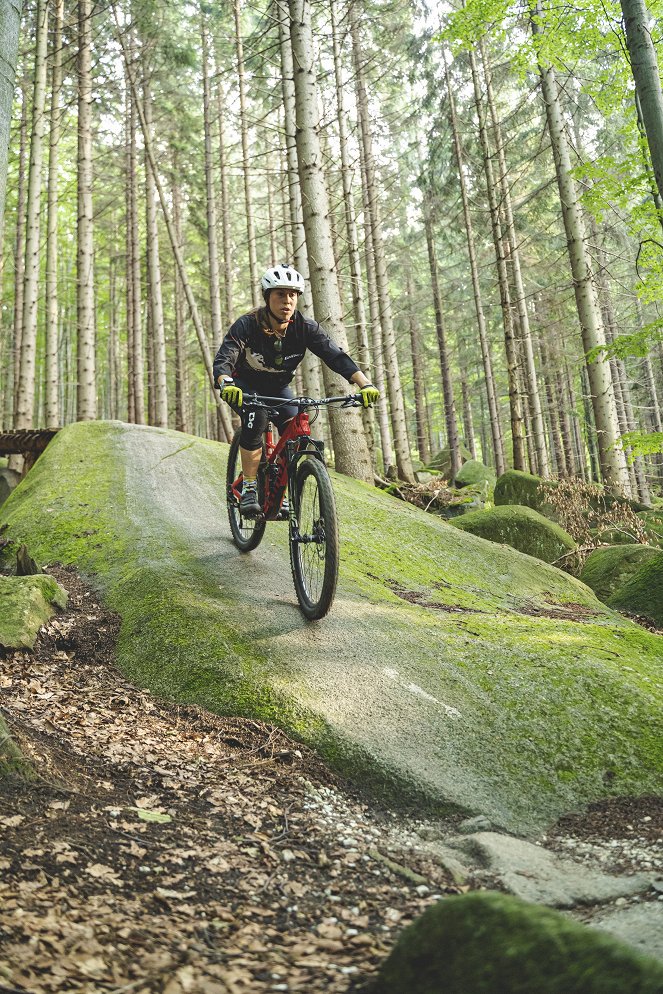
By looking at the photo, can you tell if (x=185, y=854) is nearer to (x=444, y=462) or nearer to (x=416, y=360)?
(x=444, y=462)

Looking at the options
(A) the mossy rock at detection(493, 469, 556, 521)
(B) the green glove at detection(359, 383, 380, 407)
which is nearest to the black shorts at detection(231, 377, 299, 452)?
(B) the green glove at detection(359, 383, 380, 407)

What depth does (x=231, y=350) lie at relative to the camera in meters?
5.60

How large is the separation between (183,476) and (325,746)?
18.1 feet

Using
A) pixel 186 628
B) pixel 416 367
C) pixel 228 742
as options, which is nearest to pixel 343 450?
pixel 186 628

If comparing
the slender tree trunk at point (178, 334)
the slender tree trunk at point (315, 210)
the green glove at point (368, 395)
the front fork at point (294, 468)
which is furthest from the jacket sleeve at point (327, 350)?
the slender tree trunk at point (178, 334)

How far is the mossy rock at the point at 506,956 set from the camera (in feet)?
4.83

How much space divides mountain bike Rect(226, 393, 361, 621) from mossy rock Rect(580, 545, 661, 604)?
529 cm

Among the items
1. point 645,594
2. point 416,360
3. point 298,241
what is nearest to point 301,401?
point 645,594

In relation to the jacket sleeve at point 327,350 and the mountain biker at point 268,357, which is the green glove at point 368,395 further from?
the jacket sleeve at point 327,350

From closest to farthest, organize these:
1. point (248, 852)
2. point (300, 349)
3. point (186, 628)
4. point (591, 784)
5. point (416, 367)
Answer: point (248, 852), point (591, 784), point (186, 628), point (300, 349), point (416, 367)

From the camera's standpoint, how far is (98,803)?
10.2ft

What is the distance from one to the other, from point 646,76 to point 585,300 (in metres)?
9.05

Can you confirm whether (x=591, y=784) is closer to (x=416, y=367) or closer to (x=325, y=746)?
(x=325, y=746)

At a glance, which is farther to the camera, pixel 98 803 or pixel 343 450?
pixel 343 450
